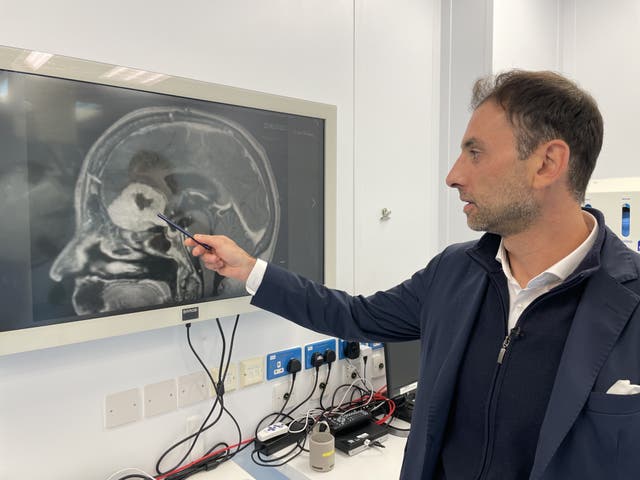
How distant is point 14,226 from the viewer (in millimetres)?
1169

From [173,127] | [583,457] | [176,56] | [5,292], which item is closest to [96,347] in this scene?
[5,292]

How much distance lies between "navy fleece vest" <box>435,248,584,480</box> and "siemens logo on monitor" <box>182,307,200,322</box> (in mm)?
796

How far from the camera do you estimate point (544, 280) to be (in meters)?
1.08

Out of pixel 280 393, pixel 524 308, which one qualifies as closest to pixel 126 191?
pixel 280 393

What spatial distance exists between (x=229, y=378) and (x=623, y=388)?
119 cm

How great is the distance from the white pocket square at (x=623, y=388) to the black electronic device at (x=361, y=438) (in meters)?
0.99

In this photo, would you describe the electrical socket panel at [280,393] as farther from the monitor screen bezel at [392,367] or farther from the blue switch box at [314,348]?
the monitor screen bezel at [392,367]

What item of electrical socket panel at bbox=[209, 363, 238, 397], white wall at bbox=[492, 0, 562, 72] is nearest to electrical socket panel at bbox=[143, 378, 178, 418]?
electrical socket panel at bbox=[209, 363, 238, 397]

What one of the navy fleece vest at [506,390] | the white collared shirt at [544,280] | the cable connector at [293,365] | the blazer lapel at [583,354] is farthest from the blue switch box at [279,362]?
the blazer lapel at [583,354]

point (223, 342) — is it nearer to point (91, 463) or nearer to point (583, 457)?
point (91, 463)

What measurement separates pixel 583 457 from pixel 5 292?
1319 millimetres

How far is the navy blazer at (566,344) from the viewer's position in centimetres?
89

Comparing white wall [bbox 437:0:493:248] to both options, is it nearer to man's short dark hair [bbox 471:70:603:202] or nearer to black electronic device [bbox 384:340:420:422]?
black electronic device [bbox 384:340:420:422]

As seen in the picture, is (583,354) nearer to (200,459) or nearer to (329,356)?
(329,356)
